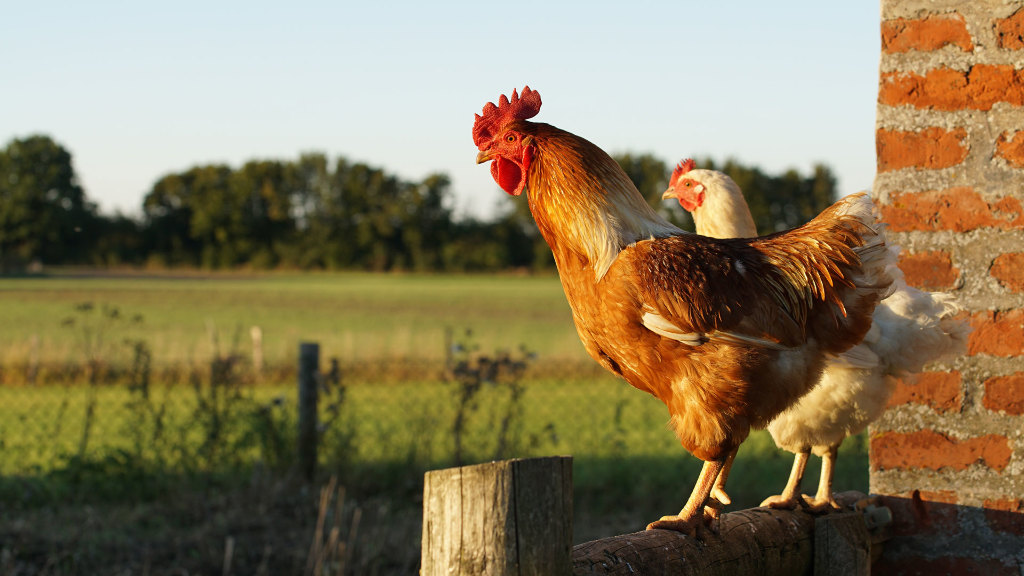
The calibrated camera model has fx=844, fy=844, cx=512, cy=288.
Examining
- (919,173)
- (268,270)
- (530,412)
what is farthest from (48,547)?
(268,270)

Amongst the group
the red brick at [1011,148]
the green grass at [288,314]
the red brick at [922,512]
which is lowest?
the green grass at [288,314]

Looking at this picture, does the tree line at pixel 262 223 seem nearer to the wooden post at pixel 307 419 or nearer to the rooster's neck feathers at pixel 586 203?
the wooden post at pixel 307 419

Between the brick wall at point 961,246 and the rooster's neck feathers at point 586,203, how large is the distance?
916mm

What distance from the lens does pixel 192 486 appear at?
6.03 meters

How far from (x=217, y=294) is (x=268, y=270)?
2094cm

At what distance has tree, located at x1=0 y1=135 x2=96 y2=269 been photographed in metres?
38.8

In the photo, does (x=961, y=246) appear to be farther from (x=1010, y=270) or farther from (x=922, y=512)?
(x=922, y=512)

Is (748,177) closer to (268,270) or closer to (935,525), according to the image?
(935,525)

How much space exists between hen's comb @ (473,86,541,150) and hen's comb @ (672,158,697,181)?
2.92ft

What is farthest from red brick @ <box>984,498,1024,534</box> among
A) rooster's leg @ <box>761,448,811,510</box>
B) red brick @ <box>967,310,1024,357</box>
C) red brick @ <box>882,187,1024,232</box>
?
red brick @ <box>882,187,1024,232</box>

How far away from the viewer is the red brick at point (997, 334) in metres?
2.58

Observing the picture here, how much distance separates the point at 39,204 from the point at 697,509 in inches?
1834

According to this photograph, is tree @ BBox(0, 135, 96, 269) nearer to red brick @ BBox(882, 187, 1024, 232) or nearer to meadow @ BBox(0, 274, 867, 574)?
meadow @ BBox(0, 274, 867, 574)

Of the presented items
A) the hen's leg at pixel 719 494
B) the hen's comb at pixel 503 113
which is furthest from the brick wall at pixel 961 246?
the hen's comb at pixel 503 113
